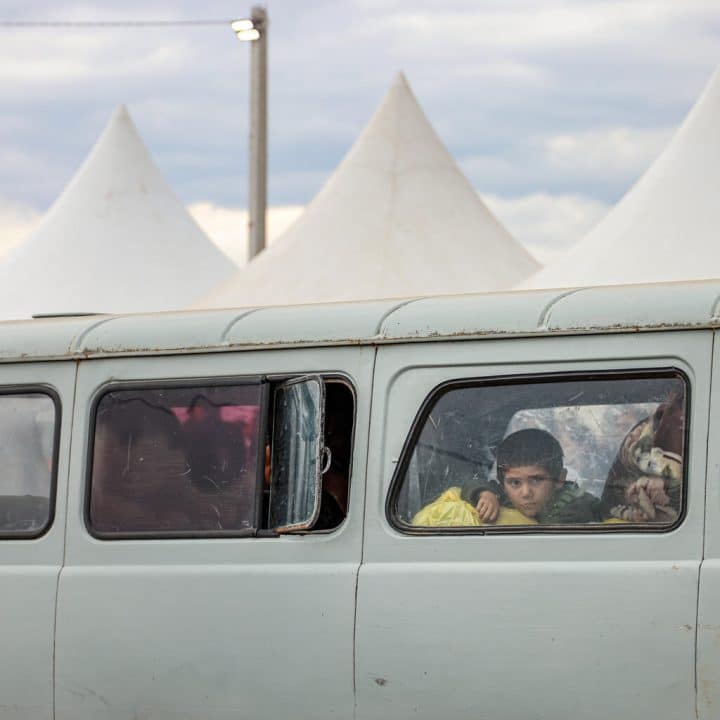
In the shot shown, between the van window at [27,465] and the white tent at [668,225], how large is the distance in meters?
10.2

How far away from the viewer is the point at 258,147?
2120 centimetres

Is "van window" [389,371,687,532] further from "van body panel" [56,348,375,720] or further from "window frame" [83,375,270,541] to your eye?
"window frame" [83,375,270,541]

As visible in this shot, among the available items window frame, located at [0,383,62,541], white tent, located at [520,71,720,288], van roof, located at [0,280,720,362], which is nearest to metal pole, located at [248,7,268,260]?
white tent, located at [520,71,720,288]

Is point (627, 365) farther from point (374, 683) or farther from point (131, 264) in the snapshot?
point (131, 264)

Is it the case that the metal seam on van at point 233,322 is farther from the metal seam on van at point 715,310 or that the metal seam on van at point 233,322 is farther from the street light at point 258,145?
the street light at point 258,145

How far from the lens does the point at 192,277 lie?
1050 inches

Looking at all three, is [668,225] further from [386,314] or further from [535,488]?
[535,488]

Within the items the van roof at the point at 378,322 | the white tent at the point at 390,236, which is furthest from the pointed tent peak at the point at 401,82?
the van roof at the point at 378,322

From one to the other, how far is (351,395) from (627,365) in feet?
3.74

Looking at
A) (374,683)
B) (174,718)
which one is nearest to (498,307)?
(374,683)

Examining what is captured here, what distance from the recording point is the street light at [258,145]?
21.1 m

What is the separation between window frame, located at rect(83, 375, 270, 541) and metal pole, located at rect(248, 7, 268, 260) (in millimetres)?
14987

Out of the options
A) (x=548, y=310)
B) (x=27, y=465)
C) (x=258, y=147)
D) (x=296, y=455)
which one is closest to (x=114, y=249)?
(x=258, y=147)

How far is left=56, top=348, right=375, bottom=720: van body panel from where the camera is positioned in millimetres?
5562
